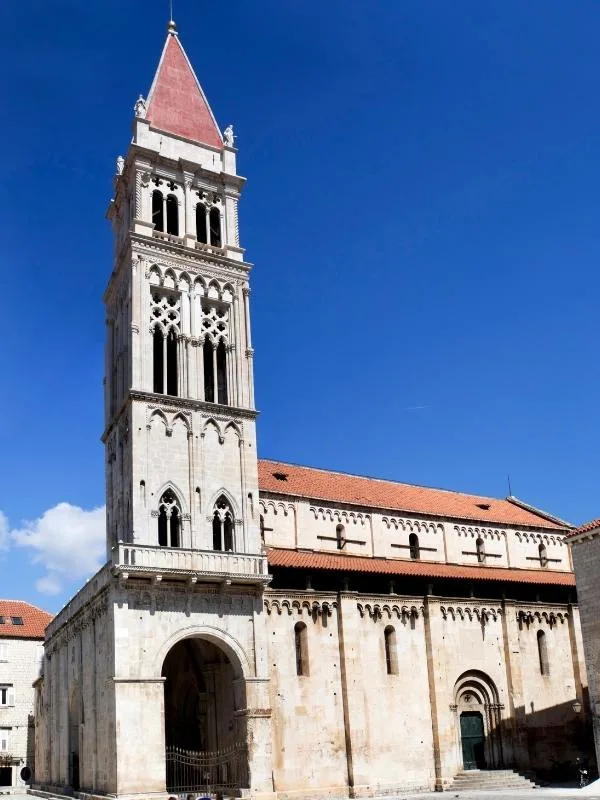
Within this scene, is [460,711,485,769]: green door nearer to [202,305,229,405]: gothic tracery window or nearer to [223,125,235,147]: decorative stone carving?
[202,305,229,405]: gothic tracery window

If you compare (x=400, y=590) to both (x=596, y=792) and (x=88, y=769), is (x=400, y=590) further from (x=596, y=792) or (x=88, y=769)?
(x=88, y=769)

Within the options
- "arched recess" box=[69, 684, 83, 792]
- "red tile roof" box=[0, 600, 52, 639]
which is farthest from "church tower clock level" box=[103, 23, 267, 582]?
"red tile roof" box=[0, 600, 52, 639]

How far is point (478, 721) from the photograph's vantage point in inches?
1483

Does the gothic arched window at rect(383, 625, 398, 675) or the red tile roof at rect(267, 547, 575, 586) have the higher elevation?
the red tile roof at rect(267, 547, 575, 586)

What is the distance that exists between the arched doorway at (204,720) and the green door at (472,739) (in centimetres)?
1088

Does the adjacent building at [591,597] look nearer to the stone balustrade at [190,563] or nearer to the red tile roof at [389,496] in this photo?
the red tile roof at [389,496]

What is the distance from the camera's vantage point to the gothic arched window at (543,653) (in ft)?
132

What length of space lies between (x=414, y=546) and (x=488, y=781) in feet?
35.0

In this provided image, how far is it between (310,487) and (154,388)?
898 cm

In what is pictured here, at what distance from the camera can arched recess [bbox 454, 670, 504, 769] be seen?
36906 mm

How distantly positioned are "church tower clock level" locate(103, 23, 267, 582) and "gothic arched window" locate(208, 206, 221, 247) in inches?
1.9

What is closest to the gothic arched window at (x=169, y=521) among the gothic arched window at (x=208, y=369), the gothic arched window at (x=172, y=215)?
the gothic arched window at (x=208, y=369)

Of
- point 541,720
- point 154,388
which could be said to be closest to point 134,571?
point 154,388

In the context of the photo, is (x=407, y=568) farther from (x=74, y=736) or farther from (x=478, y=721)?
(x=74, y=736)
